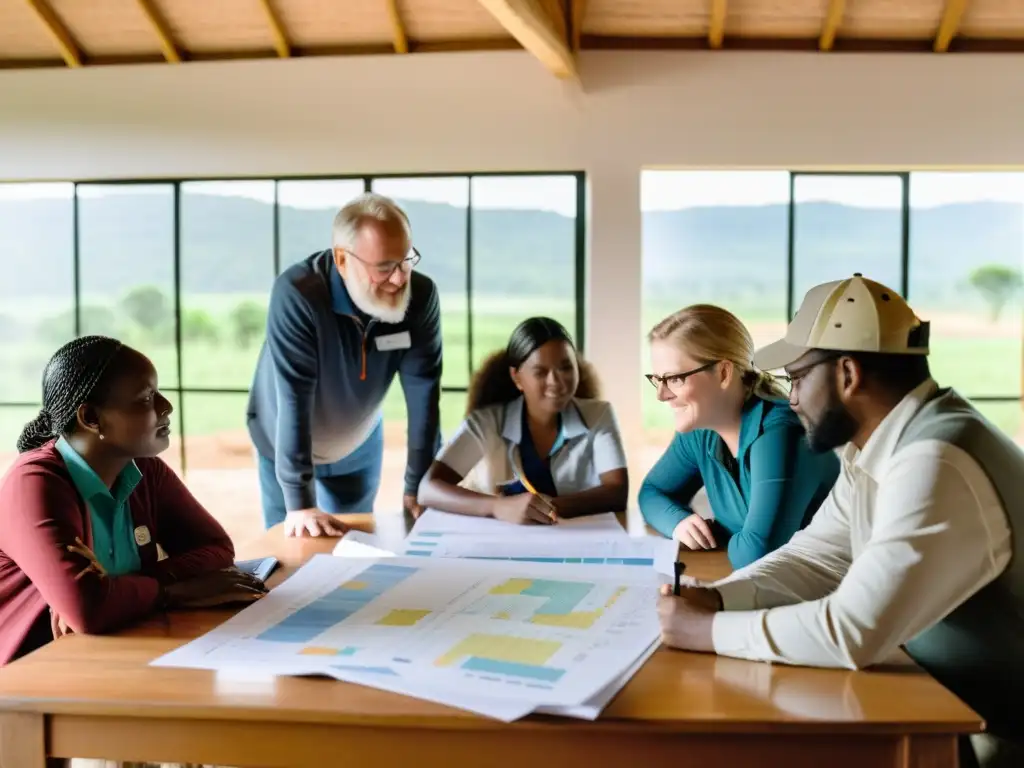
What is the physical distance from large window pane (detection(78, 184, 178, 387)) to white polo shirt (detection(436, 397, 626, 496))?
48.7 feet

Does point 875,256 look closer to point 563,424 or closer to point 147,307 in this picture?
point 147,307

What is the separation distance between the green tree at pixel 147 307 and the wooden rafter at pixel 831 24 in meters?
13.1

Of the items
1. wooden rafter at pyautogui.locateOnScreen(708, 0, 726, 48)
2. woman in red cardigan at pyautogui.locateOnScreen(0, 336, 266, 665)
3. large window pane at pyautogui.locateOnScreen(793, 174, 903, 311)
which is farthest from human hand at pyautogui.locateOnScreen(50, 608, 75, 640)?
large window pane at pyautogui.locateOnScreen(793, 174, 903, 311)

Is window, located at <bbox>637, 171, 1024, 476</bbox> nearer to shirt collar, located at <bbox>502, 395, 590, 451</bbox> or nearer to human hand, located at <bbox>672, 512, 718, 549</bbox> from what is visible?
shirt collar, located at <bbox>502, 395, 590, 451</bbox>

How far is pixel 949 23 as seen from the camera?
5059mm

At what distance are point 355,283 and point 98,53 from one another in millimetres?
3894

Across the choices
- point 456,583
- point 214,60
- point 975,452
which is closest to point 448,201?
point 214,60

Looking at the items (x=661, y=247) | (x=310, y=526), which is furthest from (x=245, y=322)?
(x=310, y=526)

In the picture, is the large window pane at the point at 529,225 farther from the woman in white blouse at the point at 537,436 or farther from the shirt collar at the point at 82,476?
the shirt collar at the point at 82,476

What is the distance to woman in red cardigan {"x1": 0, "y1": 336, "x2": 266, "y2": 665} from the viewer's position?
4.88 feet

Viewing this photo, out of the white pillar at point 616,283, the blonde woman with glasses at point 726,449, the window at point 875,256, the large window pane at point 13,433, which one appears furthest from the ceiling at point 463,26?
the window at point 875,256

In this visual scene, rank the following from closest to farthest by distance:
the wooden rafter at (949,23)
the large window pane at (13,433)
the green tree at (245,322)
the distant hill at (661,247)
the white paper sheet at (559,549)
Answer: the white paper sheet at (559,549)
the wooden rafter at (949,23)
the large window pane at (13,433)
the distant hill at (661,247)
the green tree at (245,322)

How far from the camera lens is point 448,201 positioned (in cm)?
563

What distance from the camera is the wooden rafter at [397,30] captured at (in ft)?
16.7
